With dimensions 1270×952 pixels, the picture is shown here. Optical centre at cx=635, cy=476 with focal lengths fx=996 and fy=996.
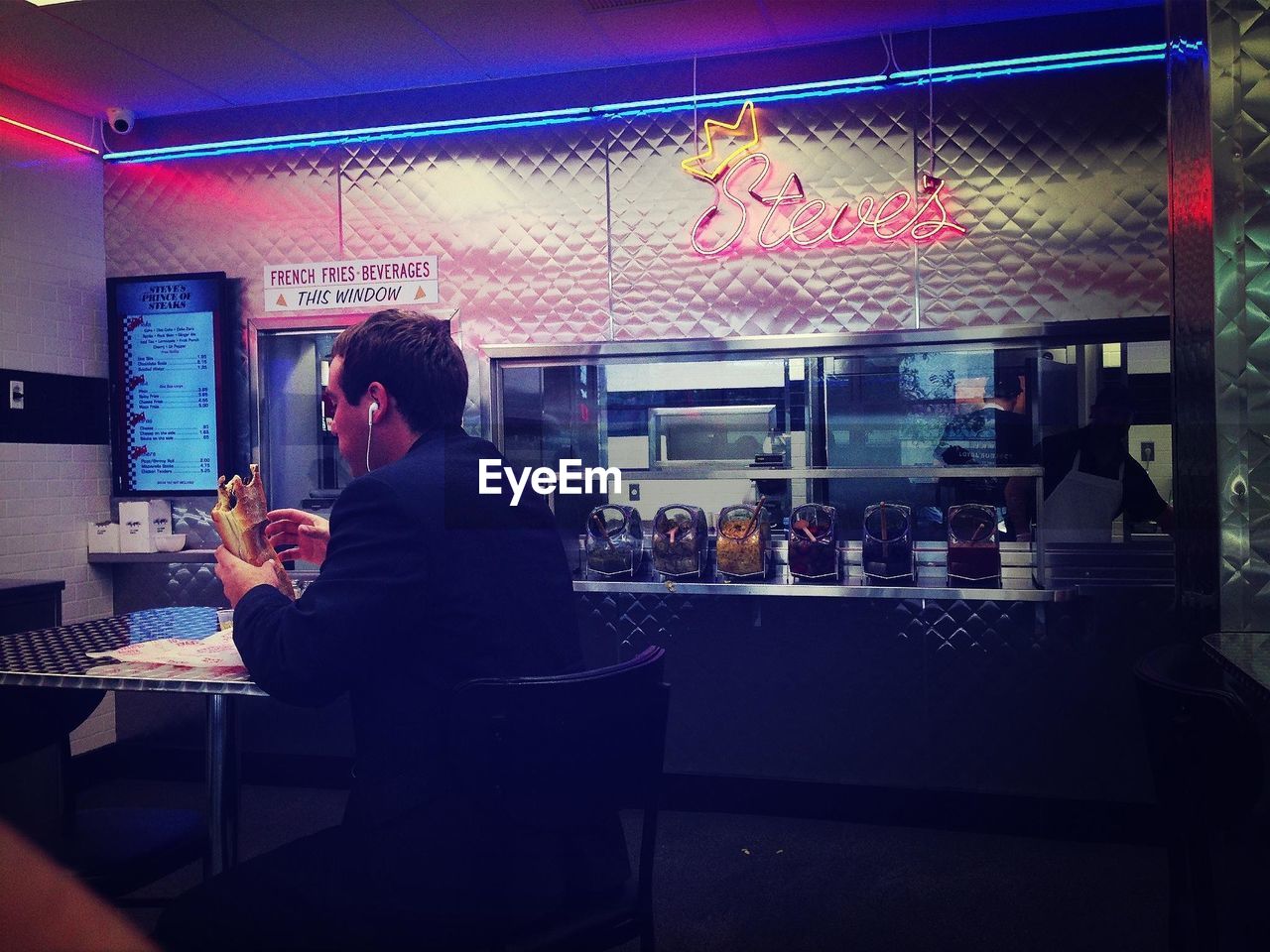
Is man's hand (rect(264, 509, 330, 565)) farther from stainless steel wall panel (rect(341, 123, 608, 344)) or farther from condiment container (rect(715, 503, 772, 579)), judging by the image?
stainless steel wall panel (rect(341, 123, 608, 344))

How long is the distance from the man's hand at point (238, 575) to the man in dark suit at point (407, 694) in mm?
121

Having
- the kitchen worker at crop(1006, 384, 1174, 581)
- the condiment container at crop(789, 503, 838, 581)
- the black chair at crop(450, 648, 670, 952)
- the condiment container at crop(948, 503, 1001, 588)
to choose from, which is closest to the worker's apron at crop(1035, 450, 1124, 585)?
the kitchen worker at crop(1006, 384, 1174, 581)

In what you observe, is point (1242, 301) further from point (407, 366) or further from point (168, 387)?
point (168, 387)

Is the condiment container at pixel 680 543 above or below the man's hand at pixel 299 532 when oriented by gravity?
below

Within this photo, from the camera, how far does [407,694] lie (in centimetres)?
159

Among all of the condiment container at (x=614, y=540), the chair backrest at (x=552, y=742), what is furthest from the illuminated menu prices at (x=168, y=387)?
the chair backrest at (x=552, y=742)

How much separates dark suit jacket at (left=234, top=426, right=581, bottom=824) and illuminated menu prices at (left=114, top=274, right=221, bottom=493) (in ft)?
10.3

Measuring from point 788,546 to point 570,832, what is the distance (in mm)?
2242

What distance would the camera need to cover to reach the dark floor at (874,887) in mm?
2863

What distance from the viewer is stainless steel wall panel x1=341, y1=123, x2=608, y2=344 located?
412 centimetres

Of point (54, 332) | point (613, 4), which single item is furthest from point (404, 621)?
point (54, 332)

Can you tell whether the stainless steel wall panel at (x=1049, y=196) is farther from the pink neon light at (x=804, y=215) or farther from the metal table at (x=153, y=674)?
the metal table at (x=153, y=674)

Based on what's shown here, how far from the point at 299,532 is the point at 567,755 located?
3.17ft

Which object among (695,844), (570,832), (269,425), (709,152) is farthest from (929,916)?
(269,425)
